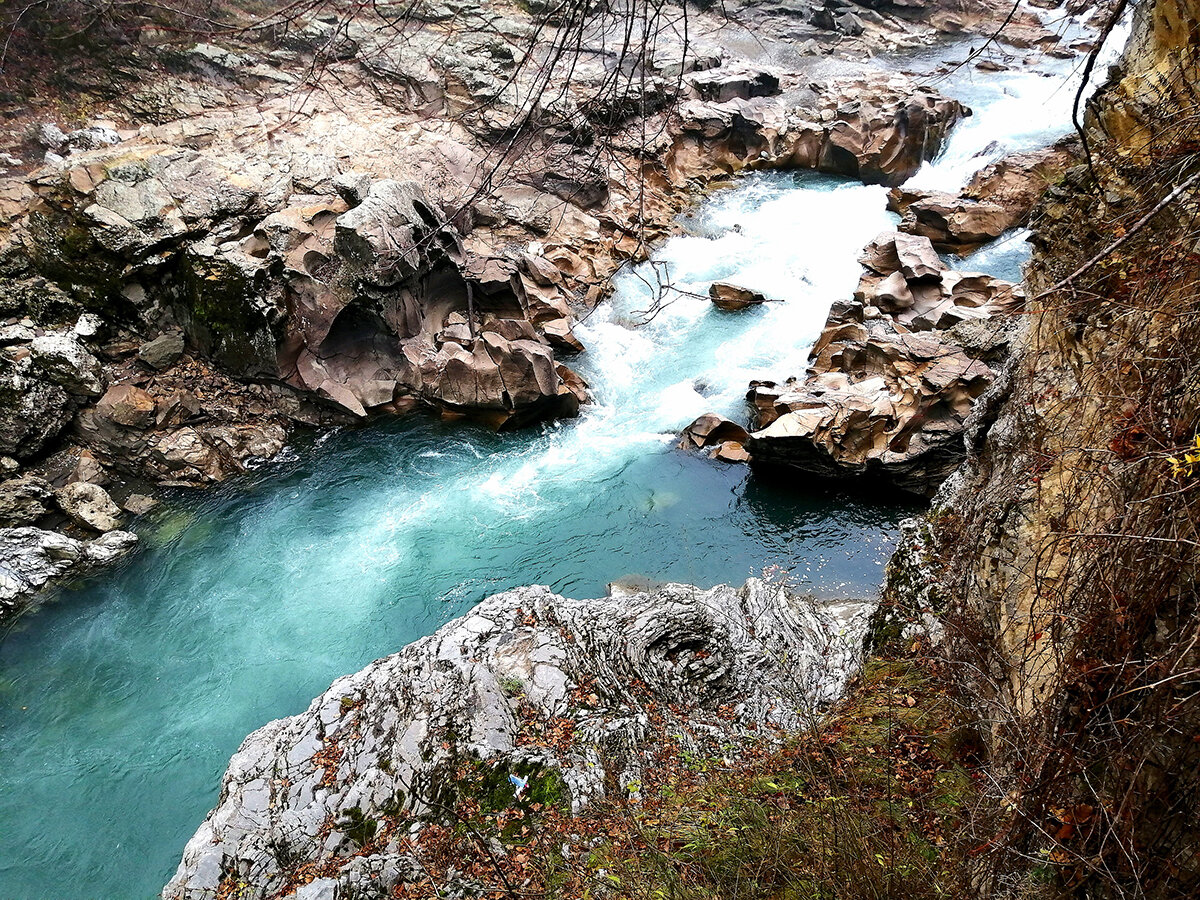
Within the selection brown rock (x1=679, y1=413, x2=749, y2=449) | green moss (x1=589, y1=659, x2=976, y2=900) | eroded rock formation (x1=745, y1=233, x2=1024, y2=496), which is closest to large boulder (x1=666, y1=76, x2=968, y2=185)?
eroded rock formation (x1=745, y1=233, x2=1024, y2=496)

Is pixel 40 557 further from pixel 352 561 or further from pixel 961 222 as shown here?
pixel 961 222

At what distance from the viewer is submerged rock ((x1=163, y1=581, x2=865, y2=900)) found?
5.95 meters

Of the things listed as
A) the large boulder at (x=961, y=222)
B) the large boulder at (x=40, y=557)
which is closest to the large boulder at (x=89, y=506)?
the large boulder at (x=40, y=557)

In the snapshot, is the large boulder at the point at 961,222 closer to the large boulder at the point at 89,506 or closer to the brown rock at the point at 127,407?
the brown rock at the point at 127,407

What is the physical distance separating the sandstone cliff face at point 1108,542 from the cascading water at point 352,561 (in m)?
3.94

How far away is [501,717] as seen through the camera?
656 cm

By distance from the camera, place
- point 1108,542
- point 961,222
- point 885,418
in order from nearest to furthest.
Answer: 1. point 1108,542
2. point 885,418
3. point 961,222

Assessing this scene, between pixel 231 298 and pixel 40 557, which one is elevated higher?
pixel 231 298

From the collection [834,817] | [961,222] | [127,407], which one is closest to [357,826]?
[834,817]

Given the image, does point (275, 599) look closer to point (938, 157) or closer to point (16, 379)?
point (16, 379)

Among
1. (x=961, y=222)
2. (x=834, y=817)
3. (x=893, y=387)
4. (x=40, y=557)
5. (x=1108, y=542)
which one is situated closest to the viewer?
(x=1108, y=542)

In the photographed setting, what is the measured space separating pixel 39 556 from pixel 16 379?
3.04 m

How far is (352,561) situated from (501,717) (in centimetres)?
581

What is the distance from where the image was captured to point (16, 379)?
12.1m
